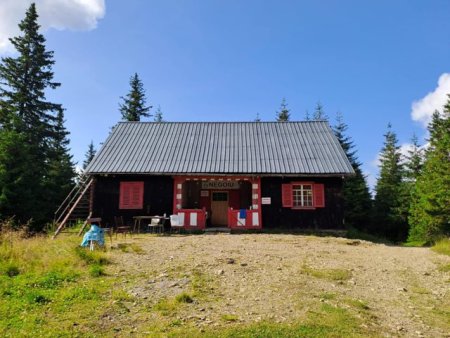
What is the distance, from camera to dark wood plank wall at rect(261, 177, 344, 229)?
1752cm

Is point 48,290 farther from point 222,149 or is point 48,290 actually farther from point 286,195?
point 222,149

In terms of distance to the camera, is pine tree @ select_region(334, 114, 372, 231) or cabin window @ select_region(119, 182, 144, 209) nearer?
cabin window @ select_region(119, 182, 144, 209)

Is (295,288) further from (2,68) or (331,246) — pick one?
(2,68)

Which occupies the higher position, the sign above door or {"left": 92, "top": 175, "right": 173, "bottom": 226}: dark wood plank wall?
the sign above door

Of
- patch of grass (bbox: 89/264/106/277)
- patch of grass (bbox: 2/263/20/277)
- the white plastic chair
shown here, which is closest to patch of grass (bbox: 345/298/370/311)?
patch of grass (bbox: 89/264/106/277)

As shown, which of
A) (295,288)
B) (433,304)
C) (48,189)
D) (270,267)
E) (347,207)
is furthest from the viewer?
(347,207)

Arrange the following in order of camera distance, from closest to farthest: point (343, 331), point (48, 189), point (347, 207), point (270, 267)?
point (343, 331)
point (270, 267)
point (48, 189)
point (347, 207)

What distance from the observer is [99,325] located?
5375 millimetres

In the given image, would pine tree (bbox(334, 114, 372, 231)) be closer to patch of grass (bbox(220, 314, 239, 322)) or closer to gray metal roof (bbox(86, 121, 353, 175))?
gray metal roof (bbox(86, 121, 353, 175))

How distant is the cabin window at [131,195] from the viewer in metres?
18.0

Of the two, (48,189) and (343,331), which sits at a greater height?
(48,189)

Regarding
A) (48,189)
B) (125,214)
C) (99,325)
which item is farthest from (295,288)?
(48,189)

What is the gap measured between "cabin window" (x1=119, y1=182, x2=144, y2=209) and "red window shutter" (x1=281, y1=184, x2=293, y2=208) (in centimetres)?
697

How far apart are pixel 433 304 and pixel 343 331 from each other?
2821 mm
